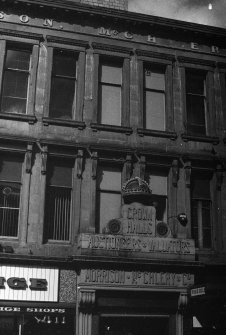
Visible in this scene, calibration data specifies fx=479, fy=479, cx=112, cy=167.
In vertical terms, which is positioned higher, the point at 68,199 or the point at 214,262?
the point at 68,199

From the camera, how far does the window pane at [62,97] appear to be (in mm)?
16875

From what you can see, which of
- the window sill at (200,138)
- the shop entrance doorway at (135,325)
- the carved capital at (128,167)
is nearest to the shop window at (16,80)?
the carved capital at (128,167)

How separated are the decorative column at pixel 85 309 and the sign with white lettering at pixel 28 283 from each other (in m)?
0.87

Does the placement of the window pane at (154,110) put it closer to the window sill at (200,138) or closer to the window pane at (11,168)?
the window sill at (200,138)

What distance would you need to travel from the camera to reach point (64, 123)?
16.4 m

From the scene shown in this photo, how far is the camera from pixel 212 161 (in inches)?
691

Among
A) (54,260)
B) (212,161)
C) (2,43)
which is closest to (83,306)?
(54,260)

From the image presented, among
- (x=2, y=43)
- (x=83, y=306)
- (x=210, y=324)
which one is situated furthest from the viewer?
(x=2, y=43)

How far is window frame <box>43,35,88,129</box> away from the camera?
16.4m

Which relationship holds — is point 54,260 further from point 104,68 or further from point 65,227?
point 104,68

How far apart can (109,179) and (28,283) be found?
4472mm

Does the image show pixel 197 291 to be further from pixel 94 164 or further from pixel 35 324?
pixel 94 164

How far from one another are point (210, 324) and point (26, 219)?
6.91m

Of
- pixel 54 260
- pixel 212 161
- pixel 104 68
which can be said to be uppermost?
pixel 104 68
